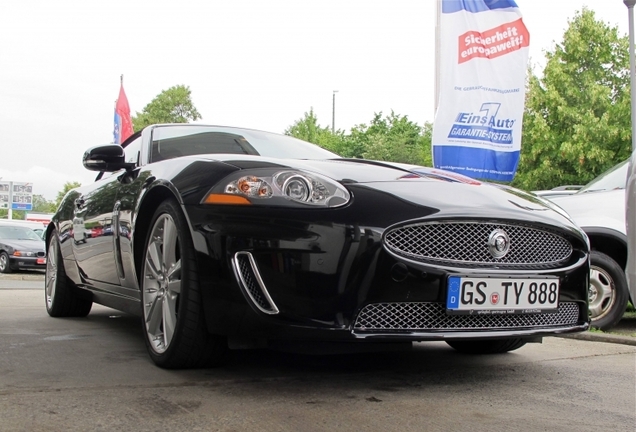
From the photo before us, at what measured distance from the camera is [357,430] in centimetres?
225

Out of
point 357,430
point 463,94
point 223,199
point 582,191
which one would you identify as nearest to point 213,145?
point 223,199

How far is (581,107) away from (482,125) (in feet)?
66.6

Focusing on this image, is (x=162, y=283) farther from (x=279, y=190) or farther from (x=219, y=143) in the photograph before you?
(x=219, y=143)

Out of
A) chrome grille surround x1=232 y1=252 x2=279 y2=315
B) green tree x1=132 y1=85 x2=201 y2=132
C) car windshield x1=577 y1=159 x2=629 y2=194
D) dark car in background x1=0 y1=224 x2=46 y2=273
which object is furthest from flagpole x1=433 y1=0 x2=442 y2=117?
green tree x1=132 y1=85 x2=201 y2=132

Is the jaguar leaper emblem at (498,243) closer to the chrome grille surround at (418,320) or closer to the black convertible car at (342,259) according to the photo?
the black convertible car at (342,259)

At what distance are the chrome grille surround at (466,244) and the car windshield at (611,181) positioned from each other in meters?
3.29

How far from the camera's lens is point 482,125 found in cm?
781

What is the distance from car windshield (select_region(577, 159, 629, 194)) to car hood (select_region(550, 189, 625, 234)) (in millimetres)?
206

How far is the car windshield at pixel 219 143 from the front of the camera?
13.1 feet

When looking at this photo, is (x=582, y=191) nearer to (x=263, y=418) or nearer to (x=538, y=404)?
(x=538, y=404)

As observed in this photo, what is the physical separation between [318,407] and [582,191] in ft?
14.4

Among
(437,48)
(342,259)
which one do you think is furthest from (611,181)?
(342,259)

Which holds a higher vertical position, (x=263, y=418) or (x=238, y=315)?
(x=238, y=315)

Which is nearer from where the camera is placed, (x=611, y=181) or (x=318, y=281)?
(x=318, y=281)
